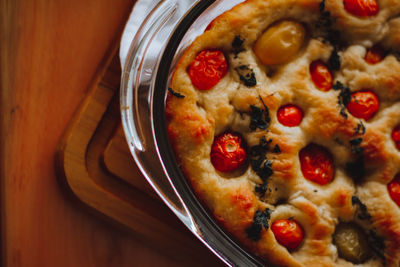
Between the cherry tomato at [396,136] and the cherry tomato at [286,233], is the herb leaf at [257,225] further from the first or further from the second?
the cherry tomato at [396,136]

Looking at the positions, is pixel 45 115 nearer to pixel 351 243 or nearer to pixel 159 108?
pixel 159 108

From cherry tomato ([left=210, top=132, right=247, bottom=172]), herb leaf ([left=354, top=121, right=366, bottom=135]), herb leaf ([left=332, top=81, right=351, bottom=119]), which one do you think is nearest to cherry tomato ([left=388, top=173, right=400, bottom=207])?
herb leaf ([left=354, top=121, right=366, bottom=135])

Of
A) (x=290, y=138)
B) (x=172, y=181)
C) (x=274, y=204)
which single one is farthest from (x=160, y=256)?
(x=290, y=138)

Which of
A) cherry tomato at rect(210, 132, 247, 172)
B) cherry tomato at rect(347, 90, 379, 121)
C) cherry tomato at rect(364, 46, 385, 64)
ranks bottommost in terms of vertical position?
cherry tomato at rect(210, 132, 247, 172)

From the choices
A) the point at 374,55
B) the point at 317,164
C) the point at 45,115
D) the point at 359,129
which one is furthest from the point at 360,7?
the point at 45,115

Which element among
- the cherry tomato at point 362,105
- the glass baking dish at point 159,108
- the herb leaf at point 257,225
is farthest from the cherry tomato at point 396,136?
the glass baking dish at point 159,108

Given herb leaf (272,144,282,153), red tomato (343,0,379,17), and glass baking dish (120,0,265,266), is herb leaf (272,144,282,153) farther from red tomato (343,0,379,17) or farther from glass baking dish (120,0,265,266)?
red tomato (343,0,379,17)

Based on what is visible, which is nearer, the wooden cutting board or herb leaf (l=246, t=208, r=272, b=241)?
herb leaf (l=246, t=208, r=272, b=241)
